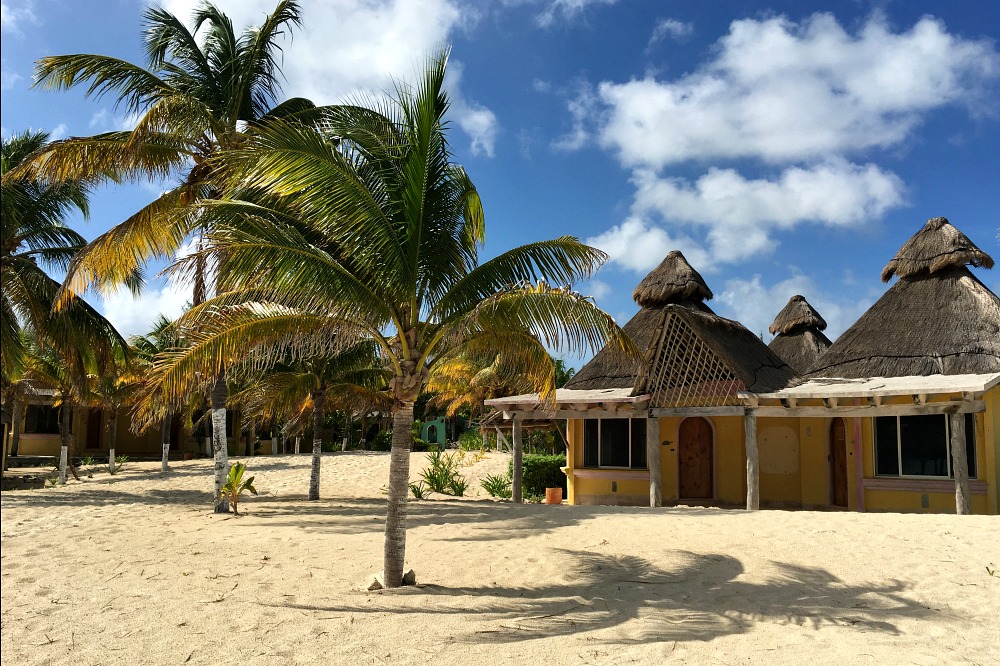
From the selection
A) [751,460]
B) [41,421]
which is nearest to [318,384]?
[751,460]

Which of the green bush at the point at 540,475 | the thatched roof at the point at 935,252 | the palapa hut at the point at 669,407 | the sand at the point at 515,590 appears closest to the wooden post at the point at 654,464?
the palapa hut at the point at 669,407

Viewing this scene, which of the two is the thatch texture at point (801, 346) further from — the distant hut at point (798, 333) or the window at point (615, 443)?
the window at point (615, 443)

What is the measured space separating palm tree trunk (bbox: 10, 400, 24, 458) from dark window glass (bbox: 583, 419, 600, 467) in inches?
831

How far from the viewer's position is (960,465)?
11508mm

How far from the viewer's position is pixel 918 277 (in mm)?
15133

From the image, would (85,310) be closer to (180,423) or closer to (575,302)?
(575,302)

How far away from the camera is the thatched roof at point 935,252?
1455 centimetres

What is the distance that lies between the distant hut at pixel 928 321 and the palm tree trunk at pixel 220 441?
11.8 metres

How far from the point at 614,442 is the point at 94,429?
2503cm

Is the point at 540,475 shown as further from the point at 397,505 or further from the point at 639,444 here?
the point at 397,505

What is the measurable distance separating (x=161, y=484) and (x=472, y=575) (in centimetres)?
1474

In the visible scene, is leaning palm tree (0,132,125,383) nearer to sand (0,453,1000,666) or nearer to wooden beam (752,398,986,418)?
sand (0,453,1000,666)

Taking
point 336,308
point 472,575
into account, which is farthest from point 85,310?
point 472,575

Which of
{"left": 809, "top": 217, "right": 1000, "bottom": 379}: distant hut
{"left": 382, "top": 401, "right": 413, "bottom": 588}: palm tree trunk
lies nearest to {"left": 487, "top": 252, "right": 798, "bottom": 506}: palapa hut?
{"left": 809, "top": 217, "right": 1000, "bottom": 379}: distant hut
